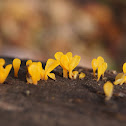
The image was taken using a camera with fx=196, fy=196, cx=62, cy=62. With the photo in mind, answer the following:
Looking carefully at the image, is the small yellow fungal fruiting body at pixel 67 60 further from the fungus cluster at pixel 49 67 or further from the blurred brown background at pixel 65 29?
the blurred brown background at pixel 65 29

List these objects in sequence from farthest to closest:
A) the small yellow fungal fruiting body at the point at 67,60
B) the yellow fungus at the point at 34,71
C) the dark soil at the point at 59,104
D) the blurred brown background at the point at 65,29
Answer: the blurred brown background at the point at 65,29 → the small yellow fungal fruiting body at the point at 67,60 → the yellow fungus at the point at 34,71 → the dark soil at the point at 59,104

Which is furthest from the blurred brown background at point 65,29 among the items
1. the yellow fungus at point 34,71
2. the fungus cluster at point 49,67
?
the yellow fungus at point 34,71

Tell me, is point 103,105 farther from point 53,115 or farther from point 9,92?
point 9,92

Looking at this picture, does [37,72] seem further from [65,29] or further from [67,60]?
[65,29]

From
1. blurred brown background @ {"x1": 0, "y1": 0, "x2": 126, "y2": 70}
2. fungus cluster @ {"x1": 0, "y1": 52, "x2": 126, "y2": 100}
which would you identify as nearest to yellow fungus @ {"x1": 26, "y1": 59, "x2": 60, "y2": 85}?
fungus cluster @ {"x1": 0, "y1": 52, "x2": 126, "y2": 100}

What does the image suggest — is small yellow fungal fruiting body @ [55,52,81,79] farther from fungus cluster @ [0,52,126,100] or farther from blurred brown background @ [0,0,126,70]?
blurred brown background @ [0,0,126,70]

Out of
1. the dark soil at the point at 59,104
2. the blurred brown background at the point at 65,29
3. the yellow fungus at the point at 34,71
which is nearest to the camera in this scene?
the dark soil at the point at 59,104
